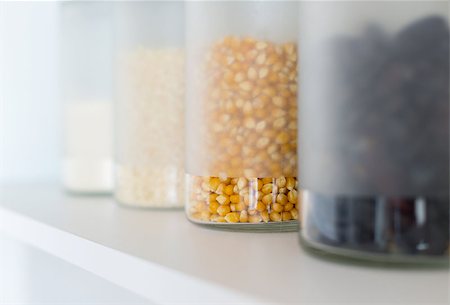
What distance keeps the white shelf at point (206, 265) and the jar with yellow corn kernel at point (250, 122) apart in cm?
3

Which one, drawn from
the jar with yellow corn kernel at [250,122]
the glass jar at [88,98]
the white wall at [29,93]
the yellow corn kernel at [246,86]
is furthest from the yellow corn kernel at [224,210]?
the white wall at [29,93]

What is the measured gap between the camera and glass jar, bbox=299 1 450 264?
1.46 feet

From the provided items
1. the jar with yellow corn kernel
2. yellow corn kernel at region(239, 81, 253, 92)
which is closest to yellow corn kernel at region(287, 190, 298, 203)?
the jar with yellow corn kernel

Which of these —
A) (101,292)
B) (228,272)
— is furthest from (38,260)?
(228,272)

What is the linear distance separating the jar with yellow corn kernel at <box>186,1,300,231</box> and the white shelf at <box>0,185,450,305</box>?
25 mm

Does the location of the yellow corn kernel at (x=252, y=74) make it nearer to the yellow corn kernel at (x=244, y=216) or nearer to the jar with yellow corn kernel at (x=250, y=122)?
the jar with yellow corn kernel at (x=250, y=122)

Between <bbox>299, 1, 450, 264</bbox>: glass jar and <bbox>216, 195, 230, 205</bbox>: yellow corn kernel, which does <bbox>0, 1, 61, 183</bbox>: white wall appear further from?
<bbox>299, 1, 450, 264</bbox>: glass jar

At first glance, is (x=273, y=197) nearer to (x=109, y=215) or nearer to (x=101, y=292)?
(x=109, y=215)

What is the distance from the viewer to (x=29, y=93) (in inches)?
51.7

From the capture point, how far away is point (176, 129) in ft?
2.67

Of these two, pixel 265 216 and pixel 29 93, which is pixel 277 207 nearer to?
pixel 265 216

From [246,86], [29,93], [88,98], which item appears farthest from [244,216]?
[29,93]

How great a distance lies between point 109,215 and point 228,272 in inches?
14.0

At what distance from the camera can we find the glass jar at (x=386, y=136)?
1.46ft
